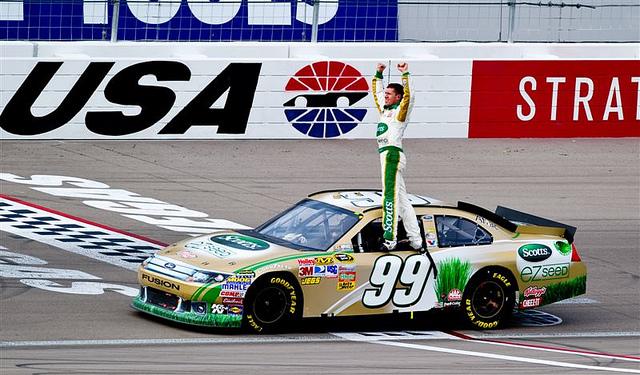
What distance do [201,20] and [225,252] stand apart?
1065 centimetres

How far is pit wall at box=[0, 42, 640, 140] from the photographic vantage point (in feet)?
65.0

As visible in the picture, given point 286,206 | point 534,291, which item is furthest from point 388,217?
point 286,206

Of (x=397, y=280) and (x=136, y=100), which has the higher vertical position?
(x=136, y=100)

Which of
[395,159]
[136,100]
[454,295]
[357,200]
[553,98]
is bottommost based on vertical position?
[454,295]

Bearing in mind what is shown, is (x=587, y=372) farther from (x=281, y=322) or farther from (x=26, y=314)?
(x=26, y=314)

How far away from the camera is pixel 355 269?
36.4 ft

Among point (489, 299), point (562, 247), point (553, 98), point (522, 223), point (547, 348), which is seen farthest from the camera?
point (553, 98)

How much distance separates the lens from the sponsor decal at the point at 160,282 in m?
10.6

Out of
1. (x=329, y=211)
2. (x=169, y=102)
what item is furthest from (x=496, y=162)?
(x=329, y=211)

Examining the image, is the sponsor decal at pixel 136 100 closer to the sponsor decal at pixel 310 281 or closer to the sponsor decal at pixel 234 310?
the sponsor decal at pixel 310 281

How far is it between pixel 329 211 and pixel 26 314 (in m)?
2.81

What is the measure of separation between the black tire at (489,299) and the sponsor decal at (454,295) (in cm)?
4

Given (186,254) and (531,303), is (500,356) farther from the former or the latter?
(186,254)

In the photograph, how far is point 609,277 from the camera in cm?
1449
